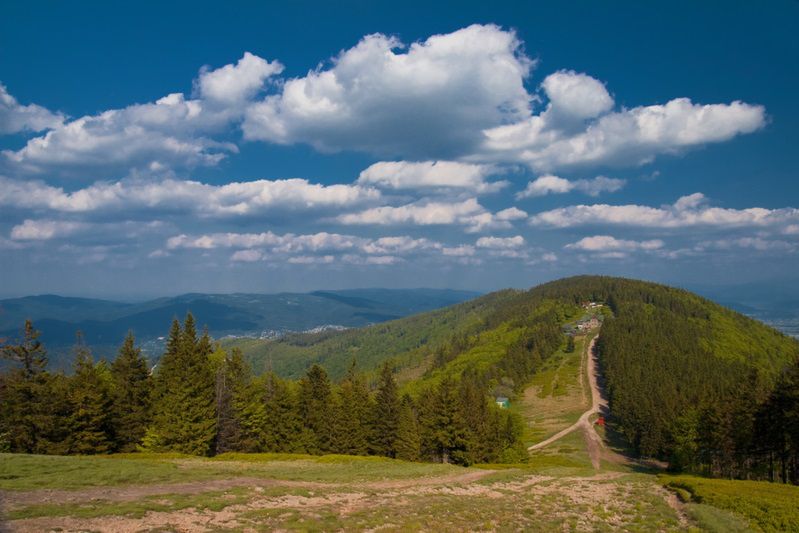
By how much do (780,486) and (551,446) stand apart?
74099 mm

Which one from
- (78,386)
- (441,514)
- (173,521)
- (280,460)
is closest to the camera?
(173,521)

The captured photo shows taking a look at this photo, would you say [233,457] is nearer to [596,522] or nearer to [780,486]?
[596,522]

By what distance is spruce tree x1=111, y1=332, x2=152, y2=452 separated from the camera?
184 ft

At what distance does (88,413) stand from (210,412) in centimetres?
1347

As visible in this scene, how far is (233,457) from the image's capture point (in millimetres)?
46875

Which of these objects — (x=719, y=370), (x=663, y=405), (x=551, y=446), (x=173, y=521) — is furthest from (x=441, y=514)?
(x=719, y=370)

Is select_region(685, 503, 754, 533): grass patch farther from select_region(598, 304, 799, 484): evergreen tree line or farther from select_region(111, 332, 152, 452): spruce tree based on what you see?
select_region(111, 332, 152, 452): spruce tree

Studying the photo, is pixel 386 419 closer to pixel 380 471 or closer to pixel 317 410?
pixel 317 410

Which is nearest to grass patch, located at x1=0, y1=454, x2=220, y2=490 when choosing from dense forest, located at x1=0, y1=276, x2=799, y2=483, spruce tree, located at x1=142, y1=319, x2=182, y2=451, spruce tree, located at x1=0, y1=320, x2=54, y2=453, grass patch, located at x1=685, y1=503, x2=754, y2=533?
spruce tree, located at x1=0, y1=320, x2=54, y2=453

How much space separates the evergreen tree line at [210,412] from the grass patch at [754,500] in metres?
37.4

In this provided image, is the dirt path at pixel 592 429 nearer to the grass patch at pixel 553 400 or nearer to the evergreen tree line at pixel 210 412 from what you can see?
the grass patch at pixel 553 400

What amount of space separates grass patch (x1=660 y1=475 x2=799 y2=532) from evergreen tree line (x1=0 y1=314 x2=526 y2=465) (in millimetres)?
37439

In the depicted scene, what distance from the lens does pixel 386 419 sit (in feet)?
234

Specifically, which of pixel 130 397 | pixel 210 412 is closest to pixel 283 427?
pixel 210 412
